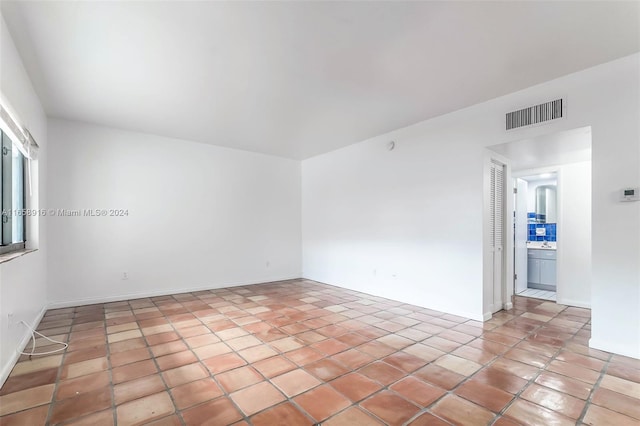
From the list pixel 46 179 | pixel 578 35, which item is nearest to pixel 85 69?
pixel 46 179

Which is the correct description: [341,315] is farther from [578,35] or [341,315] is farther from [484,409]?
[578,35]

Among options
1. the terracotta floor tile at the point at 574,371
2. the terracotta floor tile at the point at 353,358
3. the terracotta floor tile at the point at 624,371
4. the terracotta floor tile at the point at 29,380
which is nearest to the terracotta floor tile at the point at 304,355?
Result: the terracotta floor tile at the point at 353,358

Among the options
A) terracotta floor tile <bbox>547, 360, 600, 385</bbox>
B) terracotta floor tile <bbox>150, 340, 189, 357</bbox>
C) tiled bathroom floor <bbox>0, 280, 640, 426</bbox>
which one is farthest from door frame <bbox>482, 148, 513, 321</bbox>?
terracotta floor tile <bbox>150, 340, 189, 357</bbox>

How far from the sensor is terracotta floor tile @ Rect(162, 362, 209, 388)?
2.32 metres

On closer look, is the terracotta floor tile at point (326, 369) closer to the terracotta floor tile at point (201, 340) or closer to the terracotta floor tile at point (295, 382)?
the terracotta floor tile at point (295, 382)

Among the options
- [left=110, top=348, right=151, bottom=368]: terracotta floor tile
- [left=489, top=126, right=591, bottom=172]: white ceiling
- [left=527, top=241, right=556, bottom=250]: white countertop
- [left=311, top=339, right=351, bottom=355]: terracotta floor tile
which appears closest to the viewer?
[left=110, top=348, right=151, bottom=368]: terracotta floor tile

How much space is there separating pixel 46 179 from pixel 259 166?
3.46 metres

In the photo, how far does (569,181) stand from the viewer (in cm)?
469

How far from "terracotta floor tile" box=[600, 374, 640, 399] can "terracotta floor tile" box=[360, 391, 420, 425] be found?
161 centimetres

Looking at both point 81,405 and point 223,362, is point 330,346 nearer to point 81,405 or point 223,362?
point 223,362

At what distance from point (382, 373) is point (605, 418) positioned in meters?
1.44

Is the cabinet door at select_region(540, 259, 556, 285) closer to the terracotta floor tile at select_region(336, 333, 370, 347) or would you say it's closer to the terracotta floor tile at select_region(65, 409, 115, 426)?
the terracotta floor tile at select_region(336, 333, 370, 347)

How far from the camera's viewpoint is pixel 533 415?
191cm

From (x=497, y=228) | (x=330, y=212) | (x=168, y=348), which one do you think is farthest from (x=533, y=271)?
(x=168, y=348)
